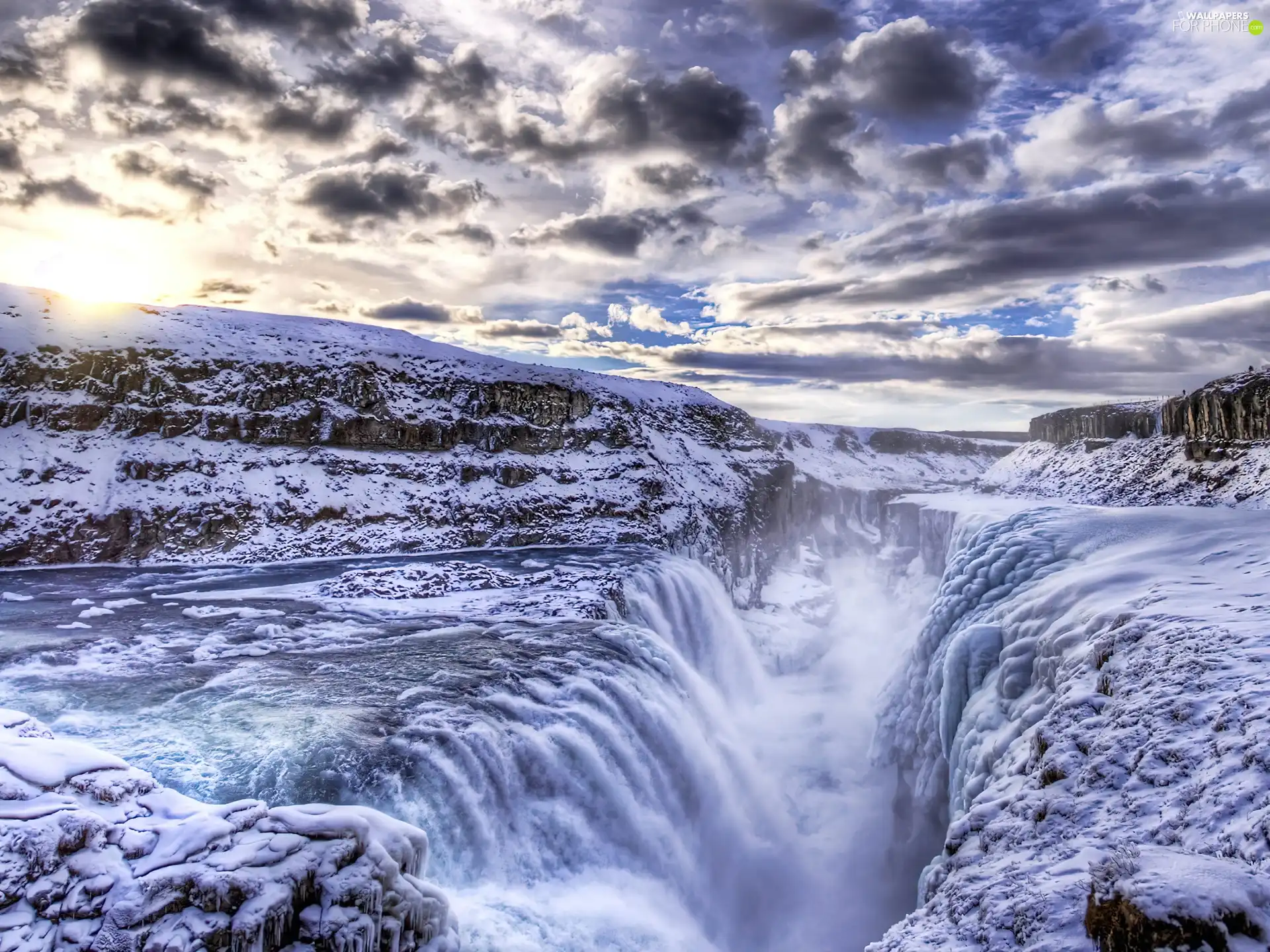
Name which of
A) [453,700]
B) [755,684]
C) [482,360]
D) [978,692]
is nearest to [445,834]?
[453,700]

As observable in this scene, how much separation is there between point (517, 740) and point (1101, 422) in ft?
182

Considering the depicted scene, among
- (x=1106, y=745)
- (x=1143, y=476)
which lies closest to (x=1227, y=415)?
(x=1143, y=476)

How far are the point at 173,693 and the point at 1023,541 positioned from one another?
18889mm

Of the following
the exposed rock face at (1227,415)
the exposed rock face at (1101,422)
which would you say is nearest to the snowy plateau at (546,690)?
the exposed rock face at (1227,415)

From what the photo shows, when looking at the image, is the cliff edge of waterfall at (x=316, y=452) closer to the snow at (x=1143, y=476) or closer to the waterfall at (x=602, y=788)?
the snow at (x=1143, y=476)

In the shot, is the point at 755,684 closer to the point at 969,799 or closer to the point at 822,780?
the point at 822,780

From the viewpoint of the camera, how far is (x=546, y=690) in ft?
44.3

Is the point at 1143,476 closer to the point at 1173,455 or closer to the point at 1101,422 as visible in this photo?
the point at 1173,455

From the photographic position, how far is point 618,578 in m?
24.4

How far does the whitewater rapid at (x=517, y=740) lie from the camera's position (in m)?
9.77

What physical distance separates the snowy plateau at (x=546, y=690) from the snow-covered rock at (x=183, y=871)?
3cm

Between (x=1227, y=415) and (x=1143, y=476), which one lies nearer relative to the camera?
(x=1227, y=415)

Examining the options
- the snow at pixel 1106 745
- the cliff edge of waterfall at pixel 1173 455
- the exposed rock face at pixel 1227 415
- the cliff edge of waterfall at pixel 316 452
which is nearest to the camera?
the snow at pixel 1106 745

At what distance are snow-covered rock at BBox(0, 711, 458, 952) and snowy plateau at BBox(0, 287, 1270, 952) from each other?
0.10 feet
